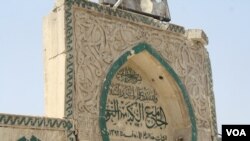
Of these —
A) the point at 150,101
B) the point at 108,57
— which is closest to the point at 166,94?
the point at 150,101

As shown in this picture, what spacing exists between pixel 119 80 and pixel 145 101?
552 millimetres

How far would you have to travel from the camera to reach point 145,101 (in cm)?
749

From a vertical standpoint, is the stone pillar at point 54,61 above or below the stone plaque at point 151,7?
below

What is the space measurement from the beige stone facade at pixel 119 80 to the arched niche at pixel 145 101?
0.01 m

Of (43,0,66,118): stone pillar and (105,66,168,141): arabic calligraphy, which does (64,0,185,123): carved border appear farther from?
(105,66,168,141): arabic calligraphy

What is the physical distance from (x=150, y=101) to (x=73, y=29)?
1735mm

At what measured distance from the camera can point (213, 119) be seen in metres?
8.01

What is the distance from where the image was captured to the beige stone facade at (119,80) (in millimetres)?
6277

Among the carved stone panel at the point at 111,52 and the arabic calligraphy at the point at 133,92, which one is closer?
the carved stone panel at the point at 111,52

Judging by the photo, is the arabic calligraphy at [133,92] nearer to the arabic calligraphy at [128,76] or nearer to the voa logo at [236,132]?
the arabic calligraphy at [128,76]

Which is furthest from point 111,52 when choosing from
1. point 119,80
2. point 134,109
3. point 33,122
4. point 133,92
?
point 33,122

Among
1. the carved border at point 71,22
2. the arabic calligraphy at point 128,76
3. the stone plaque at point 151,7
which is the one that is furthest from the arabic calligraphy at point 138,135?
the stone plaque at point 151,7

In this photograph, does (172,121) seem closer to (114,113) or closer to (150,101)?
(150,101)

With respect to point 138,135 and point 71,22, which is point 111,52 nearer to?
point 71,22
